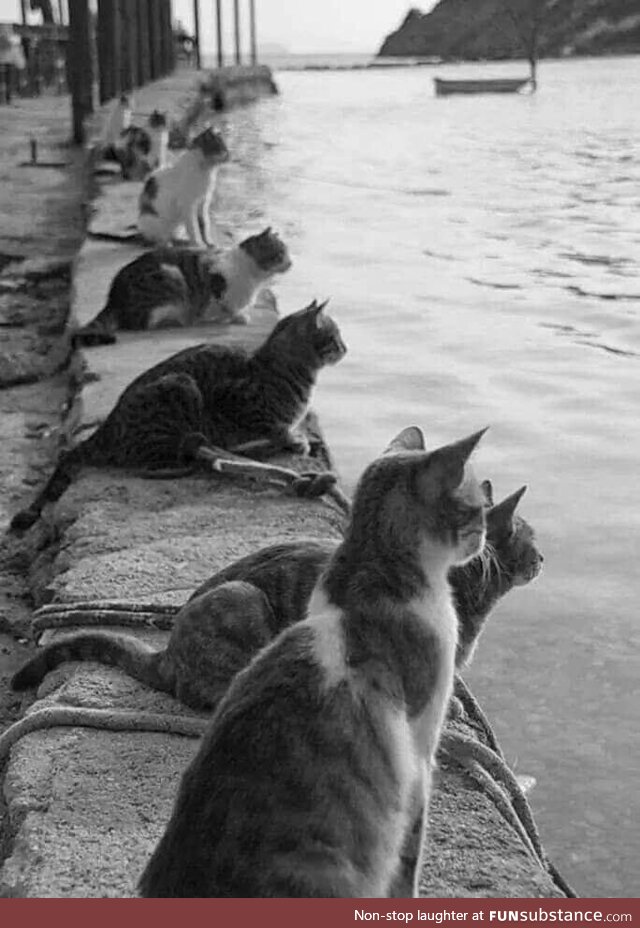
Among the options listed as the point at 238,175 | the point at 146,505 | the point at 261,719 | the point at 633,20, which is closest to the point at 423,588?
the point at 261,719

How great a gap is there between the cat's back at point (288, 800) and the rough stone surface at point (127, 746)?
1.42 feet

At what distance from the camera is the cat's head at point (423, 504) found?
267 centimetres

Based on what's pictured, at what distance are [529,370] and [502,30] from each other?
352ft

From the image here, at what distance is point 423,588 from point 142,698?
3.49ft

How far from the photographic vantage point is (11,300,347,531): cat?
516 cm

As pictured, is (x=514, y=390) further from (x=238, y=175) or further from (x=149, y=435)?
(x=238, y=175)

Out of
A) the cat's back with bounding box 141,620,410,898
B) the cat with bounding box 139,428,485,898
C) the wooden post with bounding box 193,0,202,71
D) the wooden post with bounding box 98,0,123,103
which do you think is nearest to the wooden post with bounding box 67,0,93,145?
the wooden post with bounding box 98,0,123,103

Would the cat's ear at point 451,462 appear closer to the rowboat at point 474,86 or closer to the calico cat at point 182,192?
the calico cat at point 182,192

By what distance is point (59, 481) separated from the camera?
17.3ft

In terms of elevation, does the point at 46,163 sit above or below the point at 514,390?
above

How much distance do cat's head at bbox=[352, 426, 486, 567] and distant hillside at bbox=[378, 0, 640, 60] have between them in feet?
320

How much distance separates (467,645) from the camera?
3.61m

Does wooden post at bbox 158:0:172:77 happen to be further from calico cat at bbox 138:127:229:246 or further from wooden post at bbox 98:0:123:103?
calico cat at bbox 138:127:229:246

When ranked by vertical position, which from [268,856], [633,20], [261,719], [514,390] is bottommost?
[514,390]
